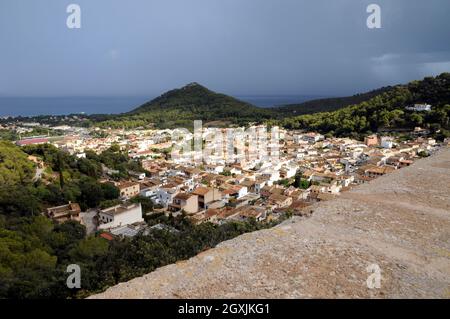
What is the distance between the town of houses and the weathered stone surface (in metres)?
10.2

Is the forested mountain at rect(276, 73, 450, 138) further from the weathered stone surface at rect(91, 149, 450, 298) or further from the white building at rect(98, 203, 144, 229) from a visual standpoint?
the weathered stone surface at rect(91, 149, 450, 298)

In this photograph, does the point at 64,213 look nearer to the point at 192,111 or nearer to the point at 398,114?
the point at 398,114

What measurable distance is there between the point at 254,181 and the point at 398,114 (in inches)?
908

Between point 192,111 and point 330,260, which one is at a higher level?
point 192,111

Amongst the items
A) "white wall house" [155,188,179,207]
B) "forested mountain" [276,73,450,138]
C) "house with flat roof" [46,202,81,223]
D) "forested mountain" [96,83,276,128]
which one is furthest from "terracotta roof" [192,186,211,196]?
"forested mountain" [96,83,276,128]

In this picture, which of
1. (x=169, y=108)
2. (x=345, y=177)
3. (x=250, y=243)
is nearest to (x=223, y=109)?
(x=169, y=108)

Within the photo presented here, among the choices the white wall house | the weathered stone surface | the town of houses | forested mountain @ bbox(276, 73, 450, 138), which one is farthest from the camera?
forested mountain @ bbox(276, 73, 450, 138)

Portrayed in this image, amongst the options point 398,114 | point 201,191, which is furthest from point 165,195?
point 398,114

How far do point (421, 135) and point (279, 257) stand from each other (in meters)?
37.2

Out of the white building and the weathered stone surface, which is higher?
the weathered stone surface

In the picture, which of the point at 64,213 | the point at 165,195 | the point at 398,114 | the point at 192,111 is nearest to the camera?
the point at 64,213

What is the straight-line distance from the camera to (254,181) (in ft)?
82.8

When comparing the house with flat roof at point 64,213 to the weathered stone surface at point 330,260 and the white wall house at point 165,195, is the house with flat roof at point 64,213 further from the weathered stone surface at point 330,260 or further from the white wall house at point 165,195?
the weathered stone surface at point 330,260

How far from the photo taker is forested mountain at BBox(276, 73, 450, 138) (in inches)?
1406
